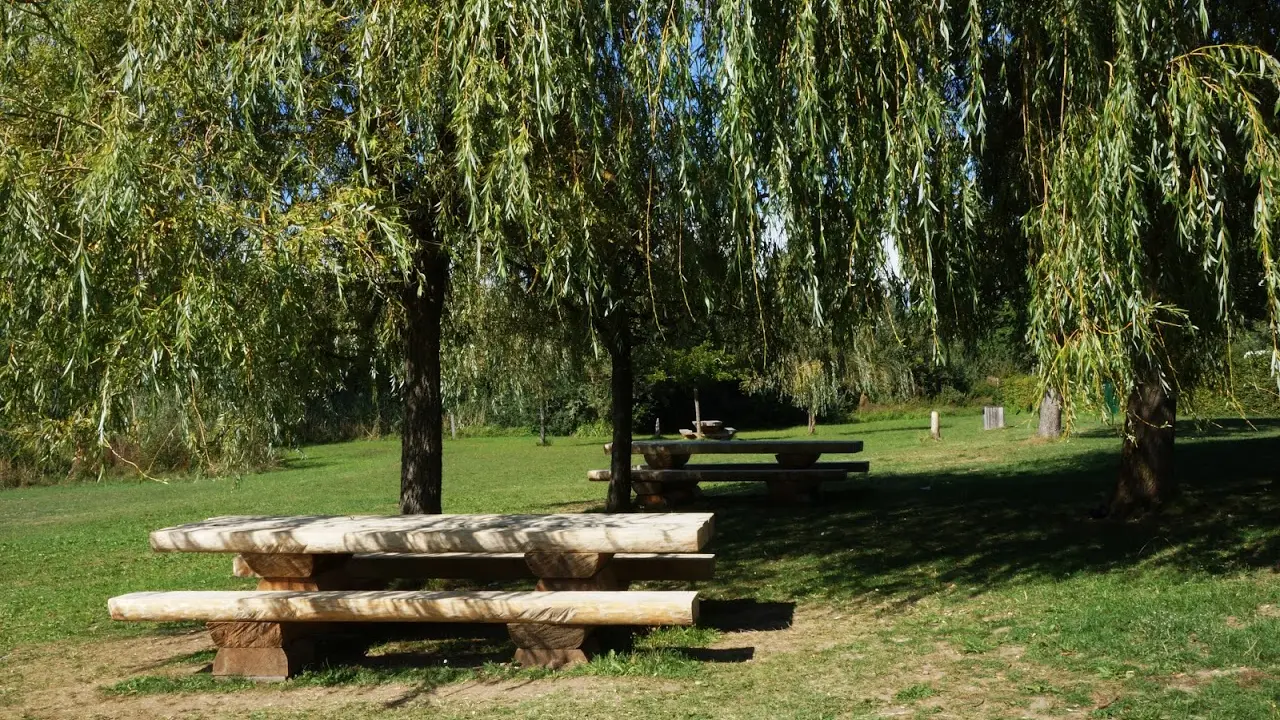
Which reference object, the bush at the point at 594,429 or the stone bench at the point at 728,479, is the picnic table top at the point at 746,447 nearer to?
the stone bench at the point at 728,479

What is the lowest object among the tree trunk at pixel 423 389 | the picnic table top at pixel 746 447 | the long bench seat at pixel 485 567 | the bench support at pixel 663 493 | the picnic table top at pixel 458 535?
the bench support at pixel 663 493

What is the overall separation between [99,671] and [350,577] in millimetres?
1614

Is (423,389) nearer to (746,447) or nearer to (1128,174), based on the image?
(1128,174)

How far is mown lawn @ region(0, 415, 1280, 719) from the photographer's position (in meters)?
5.80

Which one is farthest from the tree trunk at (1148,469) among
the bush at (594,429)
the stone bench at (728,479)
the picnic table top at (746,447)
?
the bush at (594,429)

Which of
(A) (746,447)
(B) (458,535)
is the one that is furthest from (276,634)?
(A) (746,447)

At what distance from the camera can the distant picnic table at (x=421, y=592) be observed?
6363 millimetres

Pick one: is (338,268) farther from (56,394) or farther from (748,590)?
(748,590)

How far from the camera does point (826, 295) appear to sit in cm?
735

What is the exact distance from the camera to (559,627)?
21.4 feet

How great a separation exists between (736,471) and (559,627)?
8408mm

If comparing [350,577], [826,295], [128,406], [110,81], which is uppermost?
[110,81]

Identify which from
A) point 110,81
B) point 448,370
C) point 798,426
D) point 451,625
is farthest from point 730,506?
point 798,426

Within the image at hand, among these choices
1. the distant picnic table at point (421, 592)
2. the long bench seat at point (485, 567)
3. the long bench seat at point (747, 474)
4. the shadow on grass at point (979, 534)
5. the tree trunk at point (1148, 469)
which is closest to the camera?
the distant picnic table at point (421, 592)
